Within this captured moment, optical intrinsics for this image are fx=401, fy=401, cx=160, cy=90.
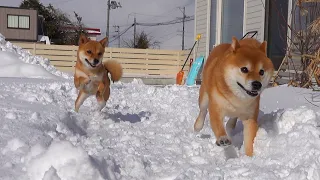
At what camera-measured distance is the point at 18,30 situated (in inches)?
1348

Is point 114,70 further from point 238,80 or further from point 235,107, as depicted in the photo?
point 238,80

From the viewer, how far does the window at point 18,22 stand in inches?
1337

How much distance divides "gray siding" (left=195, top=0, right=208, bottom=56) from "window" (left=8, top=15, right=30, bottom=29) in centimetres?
2428

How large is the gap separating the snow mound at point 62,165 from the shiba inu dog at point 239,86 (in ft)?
4.50

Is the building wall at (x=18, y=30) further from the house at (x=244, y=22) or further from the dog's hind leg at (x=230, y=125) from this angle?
the dog's hind leg at (x=230, y=125)

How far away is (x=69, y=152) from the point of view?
107 inches

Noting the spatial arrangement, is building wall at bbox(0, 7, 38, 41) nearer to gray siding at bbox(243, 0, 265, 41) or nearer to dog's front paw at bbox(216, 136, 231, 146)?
gray siding at bbox(243, 0, 265, 41)

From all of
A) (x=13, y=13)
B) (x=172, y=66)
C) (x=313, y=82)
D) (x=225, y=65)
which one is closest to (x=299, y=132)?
(x=225, y=65)

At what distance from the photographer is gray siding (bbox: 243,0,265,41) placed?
1001 cm

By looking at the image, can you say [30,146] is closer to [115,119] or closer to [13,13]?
[115,119]

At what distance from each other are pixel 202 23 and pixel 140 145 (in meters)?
10.2

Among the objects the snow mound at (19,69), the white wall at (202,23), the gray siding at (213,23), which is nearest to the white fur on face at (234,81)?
the snow mound at (19,69)

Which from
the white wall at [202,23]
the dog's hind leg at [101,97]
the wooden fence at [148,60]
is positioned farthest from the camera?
the wooden fence at [148,60]

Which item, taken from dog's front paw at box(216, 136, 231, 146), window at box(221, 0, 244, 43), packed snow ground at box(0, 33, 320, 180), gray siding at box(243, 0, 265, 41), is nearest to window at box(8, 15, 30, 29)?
window at box(221, 0, 244, 43)
